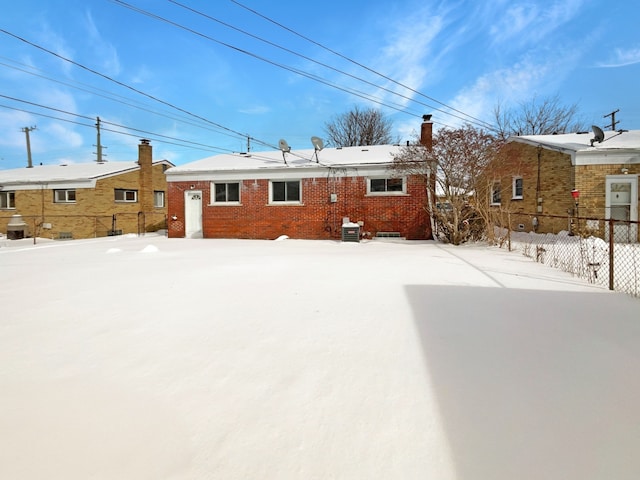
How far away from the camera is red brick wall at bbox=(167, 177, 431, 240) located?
13898mm

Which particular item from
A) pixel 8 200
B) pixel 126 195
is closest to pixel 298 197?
pixel 126 195

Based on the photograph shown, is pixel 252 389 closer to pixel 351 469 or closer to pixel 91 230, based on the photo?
pixel 351 469

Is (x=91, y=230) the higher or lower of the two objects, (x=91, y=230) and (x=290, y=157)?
the lower

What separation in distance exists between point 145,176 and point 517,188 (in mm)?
24145

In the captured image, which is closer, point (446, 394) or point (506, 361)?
point (446, 394)

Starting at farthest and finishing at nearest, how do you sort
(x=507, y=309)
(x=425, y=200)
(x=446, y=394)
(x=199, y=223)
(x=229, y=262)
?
1. (x=199, y=223)
2. (x=425, y=200)
3. (x=229, y=262)
4. (x=507, y=309)
5. (x=446, y=394)

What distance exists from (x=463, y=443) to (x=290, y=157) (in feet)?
54.2

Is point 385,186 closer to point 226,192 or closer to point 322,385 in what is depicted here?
point 226,192

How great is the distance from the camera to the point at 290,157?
17266 mm

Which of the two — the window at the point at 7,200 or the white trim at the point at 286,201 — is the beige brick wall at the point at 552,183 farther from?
the window at the point at 7,200

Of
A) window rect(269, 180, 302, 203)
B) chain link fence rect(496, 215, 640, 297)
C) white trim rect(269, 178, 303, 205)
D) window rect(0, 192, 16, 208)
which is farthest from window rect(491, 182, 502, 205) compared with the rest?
window rect(0, 192, 16, 208)

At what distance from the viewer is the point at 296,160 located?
53.9 ft

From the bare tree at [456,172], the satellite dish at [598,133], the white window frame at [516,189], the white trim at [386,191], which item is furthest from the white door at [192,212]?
the satellite dish at [598,133]

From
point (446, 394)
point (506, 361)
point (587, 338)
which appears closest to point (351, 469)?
point (446, 394)
